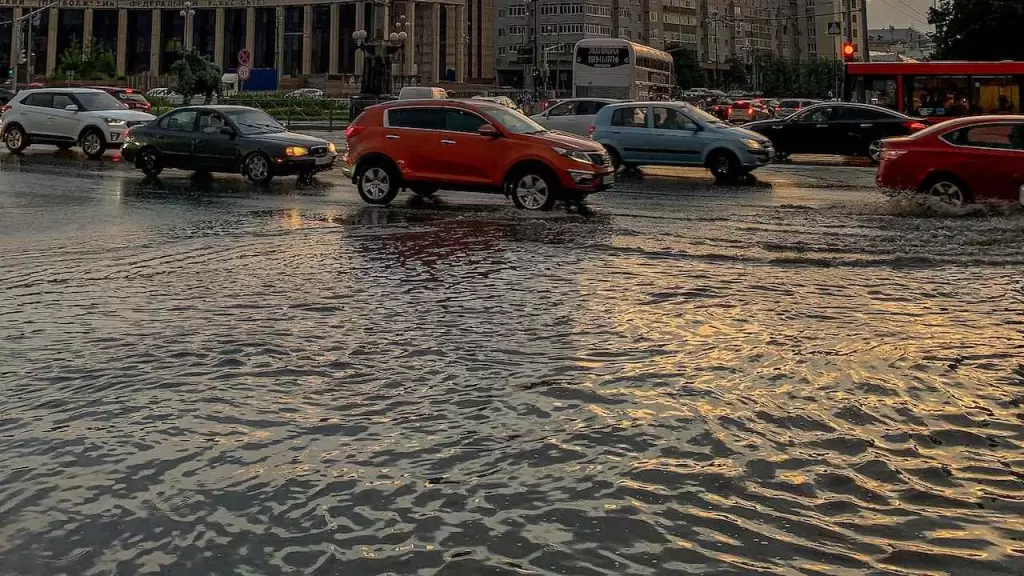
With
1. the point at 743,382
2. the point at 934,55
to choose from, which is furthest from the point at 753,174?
the point at 934,55

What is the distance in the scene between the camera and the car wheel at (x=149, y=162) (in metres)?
21.4

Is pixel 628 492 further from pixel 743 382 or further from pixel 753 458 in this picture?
pixel 743 382

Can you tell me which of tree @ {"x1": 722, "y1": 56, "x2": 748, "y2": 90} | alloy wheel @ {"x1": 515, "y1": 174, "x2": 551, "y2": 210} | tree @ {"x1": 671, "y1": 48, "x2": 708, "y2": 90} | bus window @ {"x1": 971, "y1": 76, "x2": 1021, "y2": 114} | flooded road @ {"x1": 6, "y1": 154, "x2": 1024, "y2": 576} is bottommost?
flooded road @ {"x1": 6, "y1": 154, "x2": 1024, "y2": 576}

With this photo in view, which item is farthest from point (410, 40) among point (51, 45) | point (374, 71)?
point (374, 71)

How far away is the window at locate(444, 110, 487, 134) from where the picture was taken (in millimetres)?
15727

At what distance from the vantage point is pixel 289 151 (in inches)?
792

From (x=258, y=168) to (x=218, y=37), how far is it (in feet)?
370

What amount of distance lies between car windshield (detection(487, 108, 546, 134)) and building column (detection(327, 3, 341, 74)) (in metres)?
112

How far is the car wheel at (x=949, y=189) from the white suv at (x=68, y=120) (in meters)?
18.7

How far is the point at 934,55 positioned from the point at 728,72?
287 feet

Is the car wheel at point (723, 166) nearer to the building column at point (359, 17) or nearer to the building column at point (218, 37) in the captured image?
the building column at point (359, 17)

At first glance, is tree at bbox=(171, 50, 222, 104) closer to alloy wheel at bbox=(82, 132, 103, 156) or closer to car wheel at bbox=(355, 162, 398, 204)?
alloy wheel at bbox=(82, 132, 103, 156)

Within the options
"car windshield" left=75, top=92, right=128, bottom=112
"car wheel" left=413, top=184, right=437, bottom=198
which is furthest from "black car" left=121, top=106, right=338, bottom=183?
"car windshield" left=75, top=92, right=128, bottom=112

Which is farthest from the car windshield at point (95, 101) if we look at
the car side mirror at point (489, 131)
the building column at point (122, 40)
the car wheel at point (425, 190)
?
the building column at point (122, 40)
